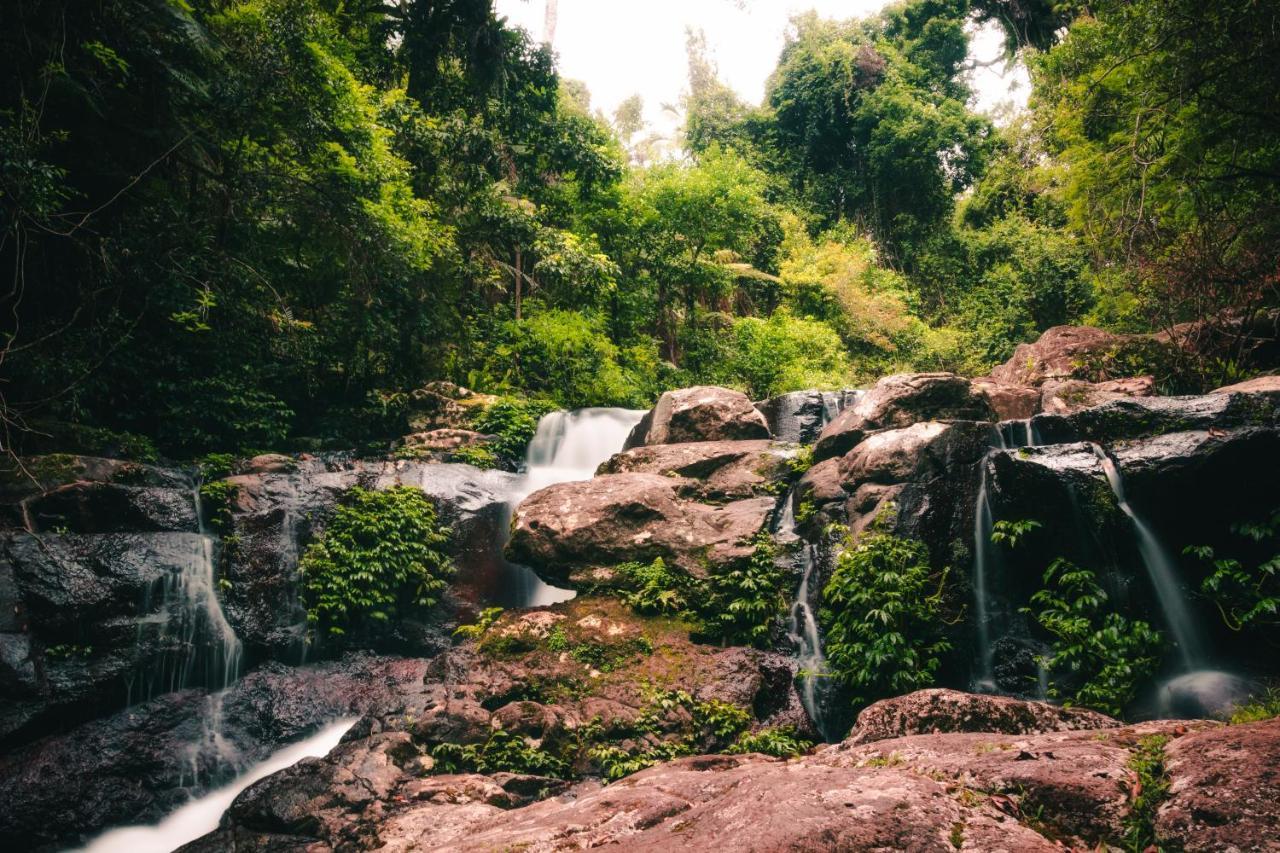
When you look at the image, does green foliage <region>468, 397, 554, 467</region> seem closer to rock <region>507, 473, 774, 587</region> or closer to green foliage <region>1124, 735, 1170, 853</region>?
rock <region>507, 473, 774, 587</region>

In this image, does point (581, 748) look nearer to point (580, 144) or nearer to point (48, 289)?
point (48, 289)

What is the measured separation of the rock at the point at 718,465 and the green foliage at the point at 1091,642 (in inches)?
153

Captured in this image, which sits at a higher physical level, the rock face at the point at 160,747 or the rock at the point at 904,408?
the rock at the point at 904,408

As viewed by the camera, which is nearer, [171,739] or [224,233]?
[171,739]

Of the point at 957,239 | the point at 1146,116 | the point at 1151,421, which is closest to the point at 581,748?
the point at 1151,421

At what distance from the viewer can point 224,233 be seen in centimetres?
1138

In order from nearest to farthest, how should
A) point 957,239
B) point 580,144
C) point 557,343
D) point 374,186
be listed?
1. point 374,186
2. point 557,343
3. point 580,144
4. point 957,239

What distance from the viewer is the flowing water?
6.29 m

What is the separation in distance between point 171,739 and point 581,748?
497 centimetres

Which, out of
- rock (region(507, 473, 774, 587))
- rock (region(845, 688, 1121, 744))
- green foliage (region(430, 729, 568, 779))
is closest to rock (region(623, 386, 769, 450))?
rock (region(507, 473, 774, 587))

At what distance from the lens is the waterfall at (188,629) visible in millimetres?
7734

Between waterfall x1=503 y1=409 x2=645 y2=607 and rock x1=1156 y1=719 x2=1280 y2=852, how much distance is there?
32.5ft

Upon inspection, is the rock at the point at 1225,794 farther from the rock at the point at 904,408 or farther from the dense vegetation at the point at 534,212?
the dense vegetation at the point at 534,212

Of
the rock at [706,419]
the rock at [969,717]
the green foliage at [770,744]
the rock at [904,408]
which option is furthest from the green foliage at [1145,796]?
the rock at [706,419]
